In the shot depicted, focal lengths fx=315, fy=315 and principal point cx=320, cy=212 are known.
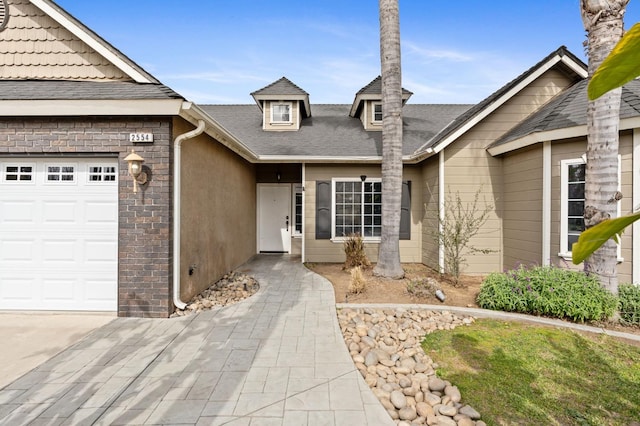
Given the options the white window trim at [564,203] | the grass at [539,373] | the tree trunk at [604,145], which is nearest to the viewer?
the grass at [539,373]

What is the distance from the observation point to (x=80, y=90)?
4.86 m

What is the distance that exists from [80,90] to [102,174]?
1.35 metres

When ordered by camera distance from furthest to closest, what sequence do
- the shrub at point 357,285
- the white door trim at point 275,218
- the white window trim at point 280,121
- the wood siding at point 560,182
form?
the white window trim at point 280,121 < the white door trim at point 275,218 < the shrub at point 357,285 < the wood siding at point 560,182

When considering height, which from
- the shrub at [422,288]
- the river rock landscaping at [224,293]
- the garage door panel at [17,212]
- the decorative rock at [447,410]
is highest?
the garage door panel at [17,212]

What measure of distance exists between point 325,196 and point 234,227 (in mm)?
2585

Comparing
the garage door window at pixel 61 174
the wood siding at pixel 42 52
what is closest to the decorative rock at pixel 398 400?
the garage door window at pixel 61 174

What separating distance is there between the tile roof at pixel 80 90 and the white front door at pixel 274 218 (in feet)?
17.9

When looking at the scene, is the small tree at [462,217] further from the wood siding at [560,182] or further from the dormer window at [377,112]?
the dormer window at [377,112]

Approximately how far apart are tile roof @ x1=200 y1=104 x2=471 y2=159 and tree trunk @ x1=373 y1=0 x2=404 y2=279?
6.57 ft

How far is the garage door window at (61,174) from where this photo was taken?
4.82m

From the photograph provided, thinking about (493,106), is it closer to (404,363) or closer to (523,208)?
(523,208)

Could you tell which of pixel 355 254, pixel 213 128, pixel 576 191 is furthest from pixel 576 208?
pixel 213 128

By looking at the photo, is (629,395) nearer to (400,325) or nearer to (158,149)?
(400,325)

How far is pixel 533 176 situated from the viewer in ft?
20.8
